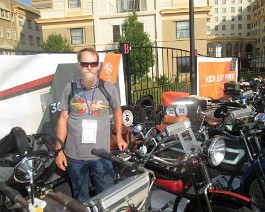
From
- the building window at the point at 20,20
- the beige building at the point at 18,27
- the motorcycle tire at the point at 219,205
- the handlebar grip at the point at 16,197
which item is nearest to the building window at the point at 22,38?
the beige building at the point at 18,27

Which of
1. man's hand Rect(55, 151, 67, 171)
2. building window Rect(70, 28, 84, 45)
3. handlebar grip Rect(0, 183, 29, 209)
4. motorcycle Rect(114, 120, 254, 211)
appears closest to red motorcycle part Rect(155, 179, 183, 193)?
motorcycle Rect(114, 120, 254, 211)

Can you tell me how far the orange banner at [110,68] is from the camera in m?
5.44

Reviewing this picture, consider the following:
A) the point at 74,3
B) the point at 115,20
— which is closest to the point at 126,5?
the point at 115,20

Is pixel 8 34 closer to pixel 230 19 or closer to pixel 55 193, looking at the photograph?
pixel 55 193

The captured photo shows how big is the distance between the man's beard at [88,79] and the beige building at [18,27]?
39.0 metres

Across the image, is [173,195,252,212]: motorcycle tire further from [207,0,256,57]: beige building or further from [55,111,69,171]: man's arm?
[207,0,256,57]: beige building

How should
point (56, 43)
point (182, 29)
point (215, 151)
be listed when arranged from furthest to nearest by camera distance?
point (182, 29) → point (56, 43) → point (215, 151)

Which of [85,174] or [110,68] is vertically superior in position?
[110,68]

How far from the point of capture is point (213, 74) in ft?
31.0

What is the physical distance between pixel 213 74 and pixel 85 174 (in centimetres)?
733

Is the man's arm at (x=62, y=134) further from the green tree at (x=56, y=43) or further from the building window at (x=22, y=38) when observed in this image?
the building window at (x=22, y=38)

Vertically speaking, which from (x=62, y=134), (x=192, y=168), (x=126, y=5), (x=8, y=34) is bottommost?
(x=192, y=168)

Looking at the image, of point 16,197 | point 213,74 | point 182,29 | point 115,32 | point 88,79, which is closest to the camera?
point 16,197

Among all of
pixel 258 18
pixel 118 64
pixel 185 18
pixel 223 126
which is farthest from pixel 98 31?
pixel 258 18
